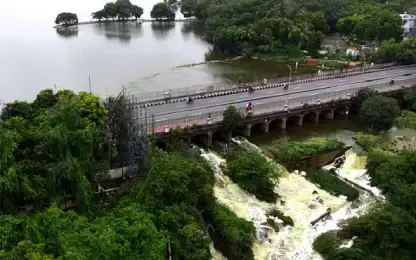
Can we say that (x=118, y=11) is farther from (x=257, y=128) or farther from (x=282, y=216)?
(x=282, y=216)

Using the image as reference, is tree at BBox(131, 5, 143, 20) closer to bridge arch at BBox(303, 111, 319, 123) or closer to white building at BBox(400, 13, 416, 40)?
white building at BBox(400, 13, 416, 40)

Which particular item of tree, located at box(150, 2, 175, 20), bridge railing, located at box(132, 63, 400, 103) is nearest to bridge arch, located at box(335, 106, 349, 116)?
bridge railing, located at box(132, 63, 400, 103)

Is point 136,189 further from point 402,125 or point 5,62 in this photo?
point 5,62

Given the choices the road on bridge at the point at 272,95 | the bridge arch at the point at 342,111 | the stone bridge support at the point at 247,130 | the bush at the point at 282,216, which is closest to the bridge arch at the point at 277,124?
the road on bridge at the point at 272,95

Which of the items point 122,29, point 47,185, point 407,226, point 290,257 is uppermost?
point 122,29

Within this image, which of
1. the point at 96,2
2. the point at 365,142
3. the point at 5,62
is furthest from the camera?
the point at 96,2

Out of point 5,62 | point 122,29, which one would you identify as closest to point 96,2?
point 122,29

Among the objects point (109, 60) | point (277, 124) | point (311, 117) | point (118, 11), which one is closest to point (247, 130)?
point (277, 124)
